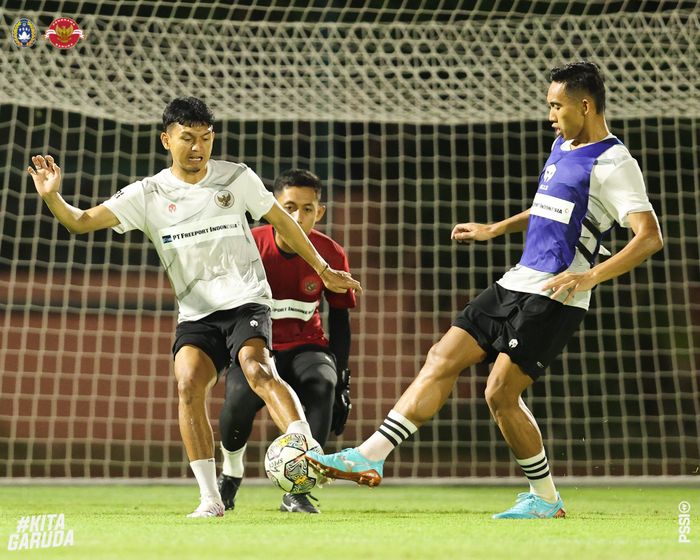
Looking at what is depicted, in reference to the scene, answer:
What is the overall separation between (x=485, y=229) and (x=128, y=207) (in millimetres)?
1437

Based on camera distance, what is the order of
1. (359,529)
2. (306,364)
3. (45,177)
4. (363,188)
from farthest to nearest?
(363,188), (306,364), (45,177), (359,529)

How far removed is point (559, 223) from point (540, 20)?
10.8ft

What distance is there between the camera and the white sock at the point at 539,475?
4073 mm

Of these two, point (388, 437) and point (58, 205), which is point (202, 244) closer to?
point (58, 205)

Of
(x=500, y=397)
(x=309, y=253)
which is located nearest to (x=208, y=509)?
(x=309, y=253)

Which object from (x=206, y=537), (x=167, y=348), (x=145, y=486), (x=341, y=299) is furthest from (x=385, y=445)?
(x=167, y=348)

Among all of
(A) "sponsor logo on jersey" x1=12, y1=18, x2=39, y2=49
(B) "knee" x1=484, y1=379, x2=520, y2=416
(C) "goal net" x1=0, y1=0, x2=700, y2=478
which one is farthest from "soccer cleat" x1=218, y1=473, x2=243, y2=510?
(A) "sponsor logo on jersey" x1=12, y1=18, x2=39, y2=49

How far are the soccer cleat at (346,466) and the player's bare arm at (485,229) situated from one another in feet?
3.44

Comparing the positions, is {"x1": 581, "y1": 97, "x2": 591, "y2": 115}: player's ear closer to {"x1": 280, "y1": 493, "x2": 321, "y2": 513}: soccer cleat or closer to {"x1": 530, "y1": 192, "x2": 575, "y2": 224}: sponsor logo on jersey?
{"x1": 530, "y1": 192, "x2": 575, "y2": 224}: sponsor logo on jersey

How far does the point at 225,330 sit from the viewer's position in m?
4.14

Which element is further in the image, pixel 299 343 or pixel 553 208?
pixel 299 343

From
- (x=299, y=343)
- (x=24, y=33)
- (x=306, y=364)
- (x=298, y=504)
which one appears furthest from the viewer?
(x=24, y=33)

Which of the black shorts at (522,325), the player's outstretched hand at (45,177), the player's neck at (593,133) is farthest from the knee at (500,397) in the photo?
the player's outstretched hand at (45,177)

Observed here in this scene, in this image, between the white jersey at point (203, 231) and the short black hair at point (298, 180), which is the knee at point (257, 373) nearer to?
the white jersey at point (203, 231)
